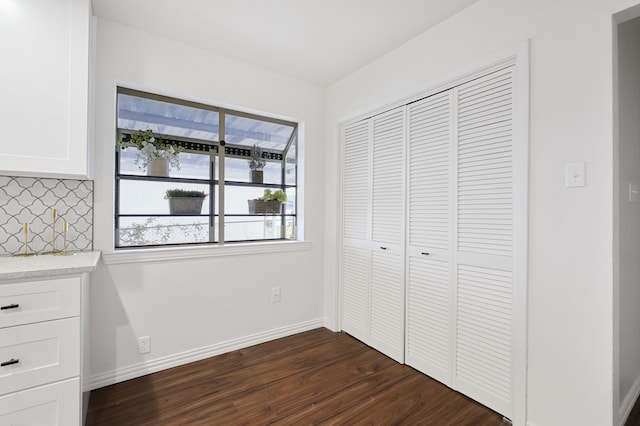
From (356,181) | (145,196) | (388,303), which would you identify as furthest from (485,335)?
(145,196)

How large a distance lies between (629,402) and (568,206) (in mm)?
1411

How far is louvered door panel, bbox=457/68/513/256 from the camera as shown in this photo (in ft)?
5.73

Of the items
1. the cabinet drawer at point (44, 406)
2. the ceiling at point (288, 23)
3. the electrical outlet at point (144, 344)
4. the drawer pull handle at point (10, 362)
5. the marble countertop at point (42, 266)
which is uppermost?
the ceiling at point (288, 23)

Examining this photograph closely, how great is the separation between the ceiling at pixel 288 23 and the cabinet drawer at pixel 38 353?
6.19 ft

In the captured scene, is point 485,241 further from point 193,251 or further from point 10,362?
point 10,362

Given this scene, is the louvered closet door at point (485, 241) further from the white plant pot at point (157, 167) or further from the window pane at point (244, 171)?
the white plant pot at point (157, 167)

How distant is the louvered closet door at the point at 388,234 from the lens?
240cm

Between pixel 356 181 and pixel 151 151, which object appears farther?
pixel 356 181

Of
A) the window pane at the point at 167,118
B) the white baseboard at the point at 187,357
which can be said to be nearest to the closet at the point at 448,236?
the white baseboard at the point at 187,357

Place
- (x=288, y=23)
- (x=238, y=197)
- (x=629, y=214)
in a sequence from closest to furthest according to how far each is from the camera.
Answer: (x=629, y=214)
(x=288, y=23)
(x=238, y=197)

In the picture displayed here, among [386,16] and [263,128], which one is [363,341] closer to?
[263,128]

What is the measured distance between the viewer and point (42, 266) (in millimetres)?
1386

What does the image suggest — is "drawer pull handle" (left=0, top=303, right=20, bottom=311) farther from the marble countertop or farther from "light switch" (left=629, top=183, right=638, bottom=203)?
"light switch" (left=629, top=183, right=638, bottom=203)

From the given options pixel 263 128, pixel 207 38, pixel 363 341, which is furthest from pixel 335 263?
pixel 207 38
